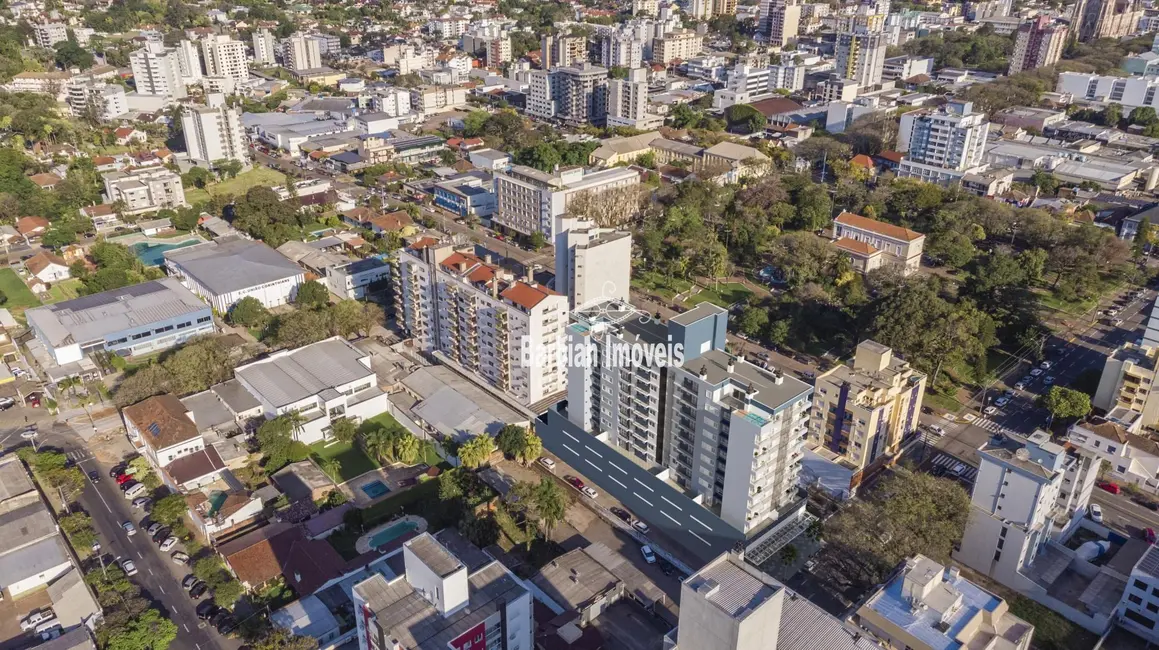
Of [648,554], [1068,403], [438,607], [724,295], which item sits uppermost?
[438,607]

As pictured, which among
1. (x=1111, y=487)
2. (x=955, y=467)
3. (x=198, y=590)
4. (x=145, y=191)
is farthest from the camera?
(x=145, y=191)

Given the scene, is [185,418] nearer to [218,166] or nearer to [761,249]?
[761,249]

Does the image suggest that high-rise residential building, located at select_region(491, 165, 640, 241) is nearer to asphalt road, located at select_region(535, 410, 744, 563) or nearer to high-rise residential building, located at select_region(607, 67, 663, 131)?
asphalt road, located at select_region(535, 410, 744, 563)

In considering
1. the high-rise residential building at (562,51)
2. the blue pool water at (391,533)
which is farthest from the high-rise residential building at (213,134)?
the blue pool water at (391,533)

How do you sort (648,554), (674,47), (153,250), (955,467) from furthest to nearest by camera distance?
(674,47) < (153,250) < (955,467) < (648,554)

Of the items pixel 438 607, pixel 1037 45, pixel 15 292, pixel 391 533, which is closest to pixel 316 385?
pixel 391 533

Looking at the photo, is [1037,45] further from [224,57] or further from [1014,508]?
[224,57]

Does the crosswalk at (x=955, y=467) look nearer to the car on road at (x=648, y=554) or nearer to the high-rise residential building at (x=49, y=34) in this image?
the car on road at (x=648, y=554)
